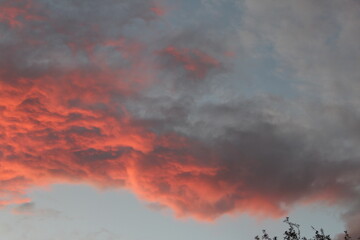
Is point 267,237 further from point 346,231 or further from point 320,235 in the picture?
point 346,231

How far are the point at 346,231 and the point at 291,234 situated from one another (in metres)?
5.66

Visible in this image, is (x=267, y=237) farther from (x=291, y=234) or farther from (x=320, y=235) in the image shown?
(x=320, y=235)

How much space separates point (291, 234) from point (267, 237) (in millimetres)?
2566

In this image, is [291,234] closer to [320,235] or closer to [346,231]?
[320,235]

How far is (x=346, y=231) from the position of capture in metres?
28.6

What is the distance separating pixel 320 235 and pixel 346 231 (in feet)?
8.68

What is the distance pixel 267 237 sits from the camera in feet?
96.3

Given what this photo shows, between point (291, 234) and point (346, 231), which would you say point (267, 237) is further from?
point (346, 231)

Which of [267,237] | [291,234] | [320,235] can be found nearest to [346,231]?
[320,235]

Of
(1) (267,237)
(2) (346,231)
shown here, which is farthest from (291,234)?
(2) (346,231)

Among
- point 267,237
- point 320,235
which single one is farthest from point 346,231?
point 267,237

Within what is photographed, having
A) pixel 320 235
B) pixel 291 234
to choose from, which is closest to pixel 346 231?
pixel 320 235

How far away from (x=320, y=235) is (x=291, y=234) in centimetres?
306

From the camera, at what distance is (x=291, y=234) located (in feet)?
95.6
